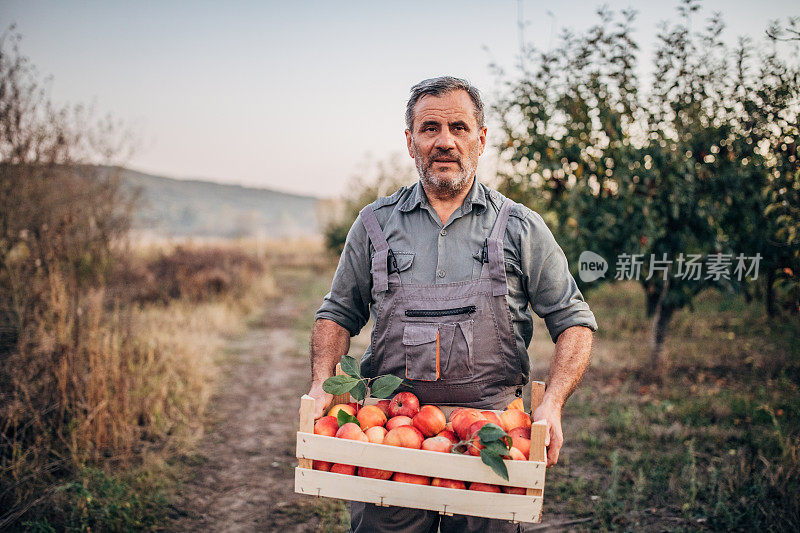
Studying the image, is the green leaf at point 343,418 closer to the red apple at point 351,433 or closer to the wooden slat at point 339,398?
the red apple at point 351,433

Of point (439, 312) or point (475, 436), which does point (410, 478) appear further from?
point (439, 312)

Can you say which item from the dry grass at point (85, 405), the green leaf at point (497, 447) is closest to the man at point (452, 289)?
the green leaf at point (497, 447)

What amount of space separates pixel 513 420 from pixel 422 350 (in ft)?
1.47

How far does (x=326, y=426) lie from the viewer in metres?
1.84

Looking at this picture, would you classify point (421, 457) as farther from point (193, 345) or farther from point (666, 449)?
point (193, 345)

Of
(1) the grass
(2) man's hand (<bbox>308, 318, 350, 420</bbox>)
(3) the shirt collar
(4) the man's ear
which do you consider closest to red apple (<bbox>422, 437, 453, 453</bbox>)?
(2) man's hand (<bbox>308, 318, 350, 420</bbox>)

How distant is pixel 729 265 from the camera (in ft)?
17.6

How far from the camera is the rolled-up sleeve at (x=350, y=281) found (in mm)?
2369

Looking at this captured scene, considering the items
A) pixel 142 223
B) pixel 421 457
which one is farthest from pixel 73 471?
pixel 142 223

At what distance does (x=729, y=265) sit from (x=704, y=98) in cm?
167

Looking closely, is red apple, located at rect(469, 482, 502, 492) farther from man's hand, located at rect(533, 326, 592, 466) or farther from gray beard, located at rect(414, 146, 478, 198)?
gray beard, located at rect(414, 146, 478, 198)

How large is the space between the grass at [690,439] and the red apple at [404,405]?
219 cm

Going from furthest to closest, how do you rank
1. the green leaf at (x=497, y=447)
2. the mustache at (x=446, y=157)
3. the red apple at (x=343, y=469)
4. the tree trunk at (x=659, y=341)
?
the tree trunk at (x=659, y=341)
the mustache at (x=446, y=157)
the red apple at (x=343, y=469)
the green leaf at (x=497, y=447)

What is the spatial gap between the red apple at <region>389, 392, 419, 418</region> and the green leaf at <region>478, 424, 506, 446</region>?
0.45 meters
